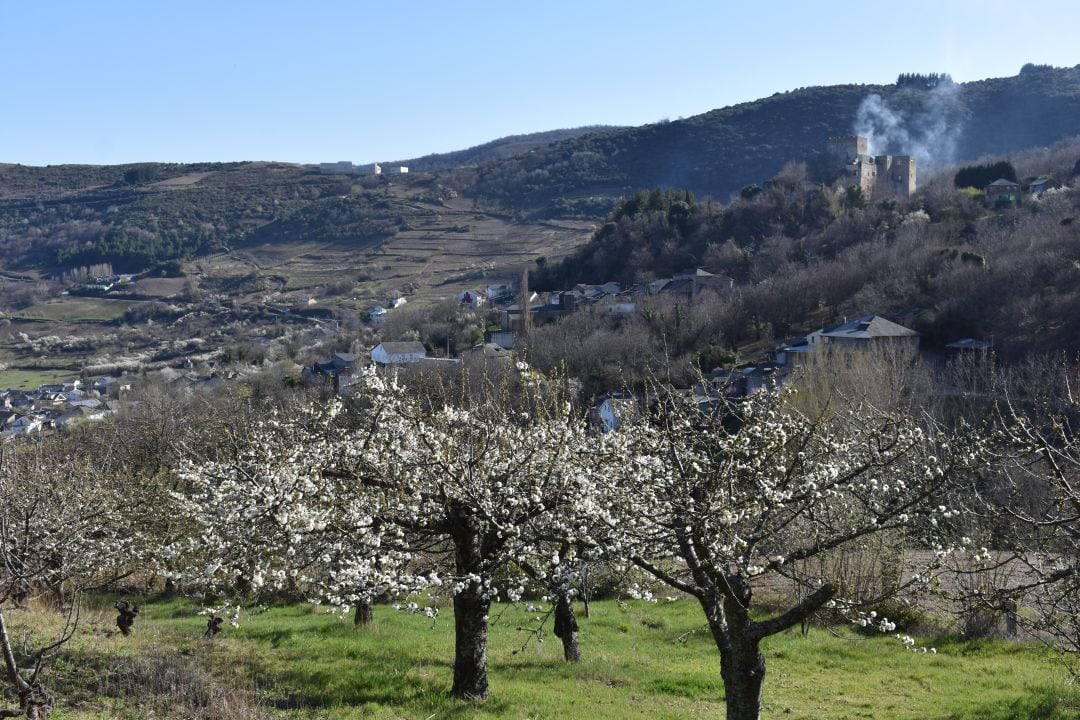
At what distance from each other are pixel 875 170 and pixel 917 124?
2437 inches

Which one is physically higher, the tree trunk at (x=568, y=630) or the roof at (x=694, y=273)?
the roof at (x=694, y=273)

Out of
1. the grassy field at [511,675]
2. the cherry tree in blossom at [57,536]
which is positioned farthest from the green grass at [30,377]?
the grassy field at [511,675]

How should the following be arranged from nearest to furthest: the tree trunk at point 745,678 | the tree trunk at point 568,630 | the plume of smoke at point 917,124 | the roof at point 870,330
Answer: the tree trunk at point 745,678, the tree trunk at point 568,630, the roof at point 870,330, the plume of smoke at point 917,124

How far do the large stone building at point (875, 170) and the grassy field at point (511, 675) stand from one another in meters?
71.8

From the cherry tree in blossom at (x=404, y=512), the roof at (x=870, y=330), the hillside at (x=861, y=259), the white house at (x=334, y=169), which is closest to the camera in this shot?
the cherry tree in blossom at (x=404, y=512)

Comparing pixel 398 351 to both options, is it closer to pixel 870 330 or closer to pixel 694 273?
pixel 694 273

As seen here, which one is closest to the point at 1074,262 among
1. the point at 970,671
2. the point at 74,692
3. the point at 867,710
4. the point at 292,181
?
the point at 970,671

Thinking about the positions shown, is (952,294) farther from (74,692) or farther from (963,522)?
(74,692)

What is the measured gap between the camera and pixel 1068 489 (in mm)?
8070

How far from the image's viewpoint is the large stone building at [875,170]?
8306cm

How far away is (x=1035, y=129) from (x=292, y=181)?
12353cm

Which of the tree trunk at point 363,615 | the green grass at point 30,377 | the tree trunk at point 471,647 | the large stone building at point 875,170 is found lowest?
the green grass at point 30,377

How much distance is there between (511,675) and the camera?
12.5 metres

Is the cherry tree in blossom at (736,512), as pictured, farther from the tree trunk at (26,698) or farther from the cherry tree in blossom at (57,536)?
the cherry tree in blossom at (57,536)
